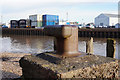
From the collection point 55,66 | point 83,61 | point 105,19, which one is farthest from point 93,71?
point 105,19

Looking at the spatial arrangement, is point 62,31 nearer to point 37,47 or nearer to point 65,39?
point 65,39

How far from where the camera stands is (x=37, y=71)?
2.88m

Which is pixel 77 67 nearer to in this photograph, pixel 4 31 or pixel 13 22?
pixel 4 31

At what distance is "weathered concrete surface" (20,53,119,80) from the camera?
8.24 ft

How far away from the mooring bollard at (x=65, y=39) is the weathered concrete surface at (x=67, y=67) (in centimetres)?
21

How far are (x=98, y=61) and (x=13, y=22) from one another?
5423 cm

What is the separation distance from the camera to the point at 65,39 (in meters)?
3.06

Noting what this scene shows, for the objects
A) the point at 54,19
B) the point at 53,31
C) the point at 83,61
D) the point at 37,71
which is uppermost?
the point at 54,19

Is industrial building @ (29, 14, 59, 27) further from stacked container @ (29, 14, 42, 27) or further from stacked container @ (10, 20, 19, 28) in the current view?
stacked container @ (10, 20, 19, 28)

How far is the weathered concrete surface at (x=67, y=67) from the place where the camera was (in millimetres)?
2511

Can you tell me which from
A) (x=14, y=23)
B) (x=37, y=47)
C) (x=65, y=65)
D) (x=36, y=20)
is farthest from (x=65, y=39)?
(x=14, y=23)

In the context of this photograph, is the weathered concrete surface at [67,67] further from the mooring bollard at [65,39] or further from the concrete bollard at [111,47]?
the concrete bollard at [111,47]

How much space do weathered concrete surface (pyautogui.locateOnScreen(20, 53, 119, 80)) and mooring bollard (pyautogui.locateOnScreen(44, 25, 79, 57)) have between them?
208 mm

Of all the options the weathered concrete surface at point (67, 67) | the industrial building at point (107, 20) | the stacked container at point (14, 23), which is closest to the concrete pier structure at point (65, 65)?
the weathered concrete surface at point (67, 67)
